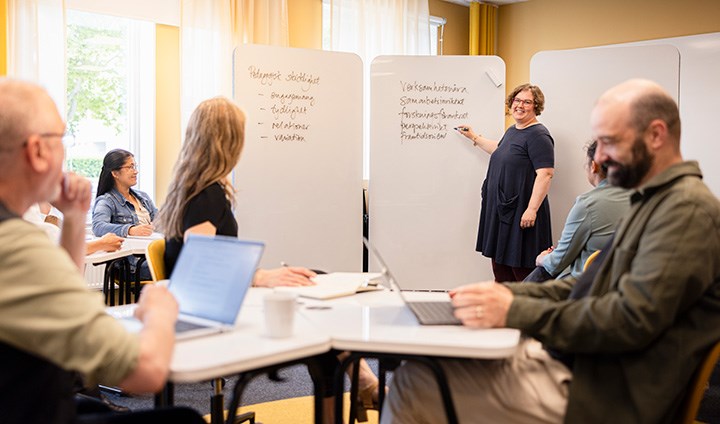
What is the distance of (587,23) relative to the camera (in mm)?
6691

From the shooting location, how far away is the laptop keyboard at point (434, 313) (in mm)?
1709

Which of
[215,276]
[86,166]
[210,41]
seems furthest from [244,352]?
[86,166]

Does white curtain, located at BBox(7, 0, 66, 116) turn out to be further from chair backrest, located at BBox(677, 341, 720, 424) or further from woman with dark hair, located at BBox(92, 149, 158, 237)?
chair backrest, located at BBox(677, 341, 720, 424)

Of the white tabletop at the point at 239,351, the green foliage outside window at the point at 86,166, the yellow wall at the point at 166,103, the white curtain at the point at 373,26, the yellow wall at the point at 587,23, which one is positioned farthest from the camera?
the white curtain at the point at 373,26

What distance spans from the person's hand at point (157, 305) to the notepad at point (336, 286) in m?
0.58

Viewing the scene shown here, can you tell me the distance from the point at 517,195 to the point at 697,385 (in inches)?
116

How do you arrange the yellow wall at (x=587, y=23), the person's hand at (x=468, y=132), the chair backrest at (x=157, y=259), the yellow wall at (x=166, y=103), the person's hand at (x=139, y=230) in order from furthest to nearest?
the yellow wall at (x=587, y=23) → the yellow wall at (x=166, y=103) → the person's hand at (x=468, y=132) → the person's hand at (x=139, y=230) → the chair backrest at (x=157, y=259)

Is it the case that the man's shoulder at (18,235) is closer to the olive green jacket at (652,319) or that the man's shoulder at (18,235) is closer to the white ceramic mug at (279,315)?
the white ceramic mug at (279,315)

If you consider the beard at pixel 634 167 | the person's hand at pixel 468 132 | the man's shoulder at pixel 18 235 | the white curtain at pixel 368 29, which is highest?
the white curtain at pixel 368 29

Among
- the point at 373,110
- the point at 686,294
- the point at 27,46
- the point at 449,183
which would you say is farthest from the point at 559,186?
the point at 27,46

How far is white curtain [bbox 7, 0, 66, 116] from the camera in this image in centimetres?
453

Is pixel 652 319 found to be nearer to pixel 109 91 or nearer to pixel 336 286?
pixel 336 286

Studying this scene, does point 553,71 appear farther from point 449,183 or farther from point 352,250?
point 352,250

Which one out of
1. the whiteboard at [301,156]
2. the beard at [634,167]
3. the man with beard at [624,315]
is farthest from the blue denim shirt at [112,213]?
the beard at [634,167]
